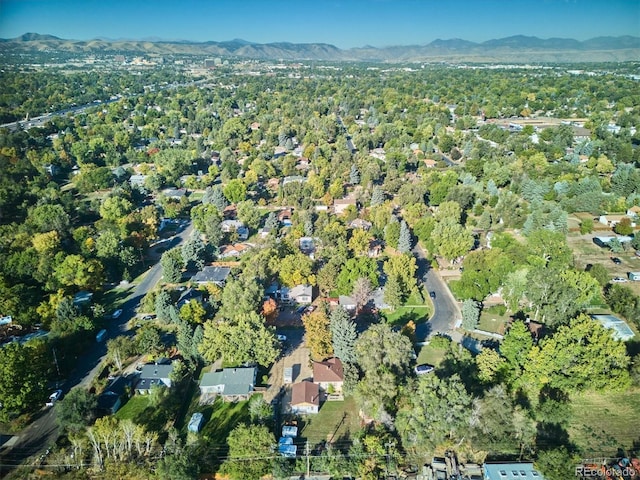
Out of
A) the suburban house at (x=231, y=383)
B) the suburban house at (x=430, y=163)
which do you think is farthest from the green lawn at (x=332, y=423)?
the suburban house at (x=430, y=163)

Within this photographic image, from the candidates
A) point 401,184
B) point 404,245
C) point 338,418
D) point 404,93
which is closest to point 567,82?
point 404,93

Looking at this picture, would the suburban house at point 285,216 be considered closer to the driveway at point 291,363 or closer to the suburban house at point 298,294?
the suburban house at point 298,294

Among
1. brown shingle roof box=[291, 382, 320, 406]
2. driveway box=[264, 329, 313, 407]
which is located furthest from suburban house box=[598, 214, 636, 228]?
brown shingle roof box=[291, 382, 320, 406]

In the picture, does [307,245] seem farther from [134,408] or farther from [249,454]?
[249,454]

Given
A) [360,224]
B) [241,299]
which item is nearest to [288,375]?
[241,299]

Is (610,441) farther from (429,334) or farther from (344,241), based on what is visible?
(344,241)

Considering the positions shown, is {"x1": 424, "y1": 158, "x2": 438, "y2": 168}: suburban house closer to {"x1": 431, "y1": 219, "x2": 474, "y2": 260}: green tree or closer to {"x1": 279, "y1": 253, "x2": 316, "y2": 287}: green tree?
{"x1": 431, "y1": 219, "x2": 474, "y2": 260}: green tree
